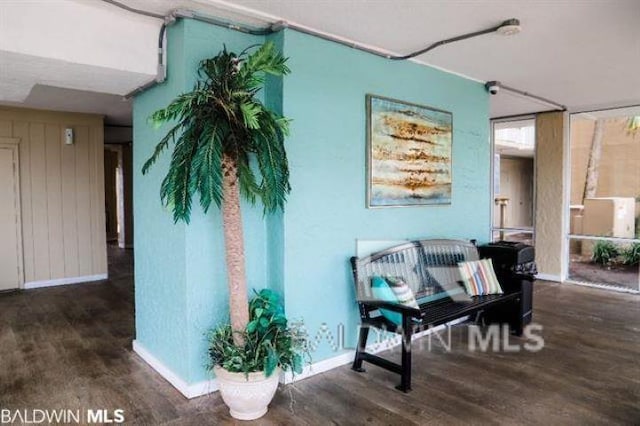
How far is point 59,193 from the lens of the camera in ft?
20.6

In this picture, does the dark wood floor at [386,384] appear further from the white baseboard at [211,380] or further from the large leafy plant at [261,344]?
the large leafy plant at [261,344]

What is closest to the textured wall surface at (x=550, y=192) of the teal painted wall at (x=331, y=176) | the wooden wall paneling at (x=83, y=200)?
the teal painted wall at (x=331, y=176)

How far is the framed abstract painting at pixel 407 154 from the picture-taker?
357 centimetres

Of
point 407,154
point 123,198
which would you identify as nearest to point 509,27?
point 407,154

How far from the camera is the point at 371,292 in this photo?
3.25 m

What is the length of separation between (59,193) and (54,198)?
0.31 feet

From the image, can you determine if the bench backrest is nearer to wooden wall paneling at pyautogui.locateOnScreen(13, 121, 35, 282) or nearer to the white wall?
the white wall

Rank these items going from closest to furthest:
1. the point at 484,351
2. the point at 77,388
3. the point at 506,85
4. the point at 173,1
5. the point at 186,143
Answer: the point at 186,143, the point at 173,1, the point at 77,388, the point at 484,351, the point at 506,85

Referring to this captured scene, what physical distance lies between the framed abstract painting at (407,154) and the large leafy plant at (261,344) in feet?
4.12

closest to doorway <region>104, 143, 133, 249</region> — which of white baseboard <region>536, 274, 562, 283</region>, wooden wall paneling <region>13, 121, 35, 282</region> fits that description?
wooden wall paneling <region>13, 121, 35, 282</region>

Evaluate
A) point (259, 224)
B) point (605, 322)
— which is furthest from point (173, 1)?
point (605, 322)

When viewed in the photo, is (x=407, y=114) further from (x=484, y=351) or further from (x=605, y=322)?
(x=605, y=322)

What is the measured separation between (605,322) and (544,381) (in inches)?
74.4

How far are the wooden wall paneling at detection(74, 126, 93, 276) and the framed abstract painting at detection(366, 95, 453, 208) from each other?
A: 4.81m
